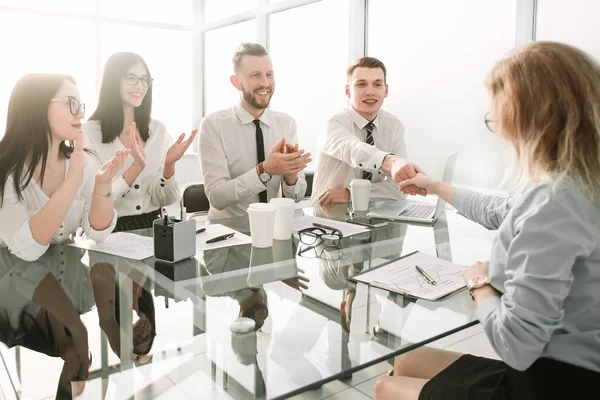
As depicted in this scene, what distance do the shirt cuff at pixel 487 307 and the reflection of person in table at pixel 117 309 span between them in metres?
0.71

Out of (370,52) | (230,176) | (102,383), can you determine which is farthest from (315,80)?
(102,383)

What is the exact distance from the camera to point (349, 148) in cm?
272

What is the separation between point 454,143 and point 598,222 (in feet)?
8.52

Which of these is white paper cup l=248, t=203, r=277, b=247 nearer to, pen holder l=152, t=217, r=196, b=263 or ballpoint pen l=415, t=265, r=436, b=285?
pen holder l=152, t=217, r=196, b=263

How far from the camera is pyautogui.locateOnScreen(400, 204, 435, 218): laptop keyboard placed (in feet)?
7.48

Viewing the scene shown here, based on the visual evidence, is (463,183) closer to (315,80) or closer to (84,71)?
(315,80)

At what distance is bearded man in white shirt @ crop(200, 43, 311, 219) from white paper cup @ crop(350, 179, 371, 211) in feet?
1.28

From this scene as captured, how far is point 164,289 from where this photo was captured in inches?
52.1

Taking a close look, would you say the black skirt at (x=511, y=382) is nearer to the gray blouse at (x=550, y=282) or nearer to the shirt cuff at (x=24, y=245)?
the gray blouse at (x=550, y=282)

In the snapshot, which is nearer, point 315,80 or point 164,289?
point 164,289

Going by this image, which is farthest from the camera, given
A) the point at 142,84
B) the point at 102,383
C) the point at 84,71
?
the point at 84,71

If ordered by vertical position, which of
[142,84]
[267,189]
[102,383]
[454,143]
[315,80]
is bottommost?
[102,383]

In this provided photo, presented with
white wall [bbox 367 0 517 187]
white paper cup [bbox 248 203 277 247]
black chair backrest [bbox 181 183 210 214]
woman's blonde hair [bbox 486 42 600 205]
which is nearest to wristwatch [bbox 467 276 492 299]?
woman's blonde hair [bbox 486 42 600 205]

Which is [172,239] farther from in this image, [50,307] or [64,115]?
[64,115]
